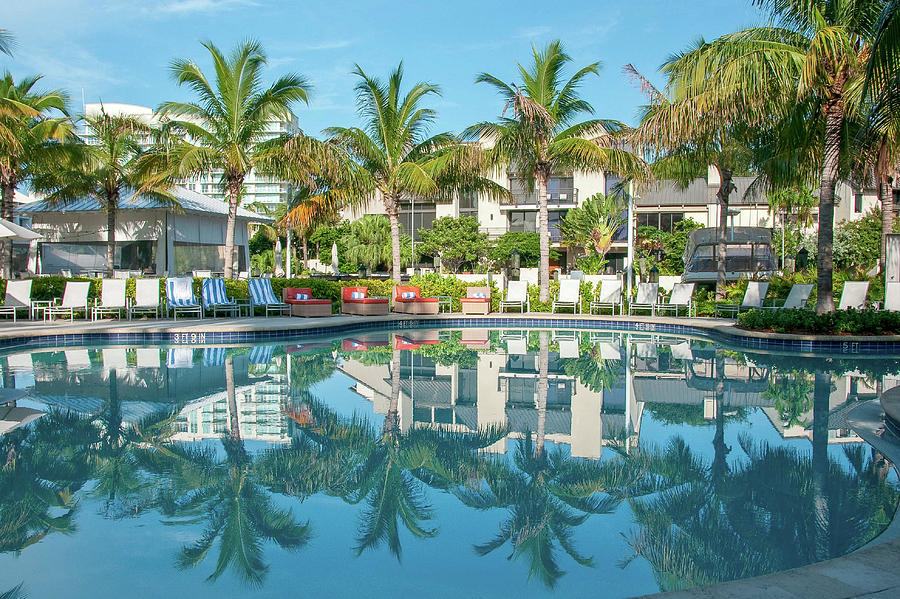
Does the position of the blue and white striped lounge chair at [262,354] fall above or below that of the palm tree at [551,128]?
below

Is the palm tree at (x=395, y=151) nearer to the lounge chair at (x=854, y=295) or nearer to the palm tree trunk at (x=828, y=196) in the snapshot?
the palm tree trunk at (x=828, y=196)

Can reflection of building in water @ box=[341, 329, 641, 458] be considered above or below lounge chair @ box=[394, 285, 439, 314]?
below

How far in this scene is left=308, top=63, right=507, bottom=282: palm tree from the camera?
59.7 ft

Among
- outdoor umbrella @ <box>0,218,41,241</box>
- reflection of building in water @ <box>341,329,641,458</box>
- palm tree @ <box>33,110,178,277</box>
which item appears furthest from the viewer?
palm tree @ <box>33,110,178,277</box>

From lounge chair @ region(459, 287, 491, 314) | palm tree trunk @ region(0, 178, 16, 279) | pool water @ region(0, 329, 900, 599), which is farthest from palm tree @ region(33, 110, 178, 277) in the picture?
pool water @ region(0, 329, 900, 599)

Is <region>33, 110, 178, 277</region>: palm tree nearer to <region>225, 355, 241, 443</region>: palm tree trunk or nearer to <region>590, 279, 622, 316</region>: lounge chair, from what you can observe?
<region>225, 355, 241, 443</region>: palm tree trunk

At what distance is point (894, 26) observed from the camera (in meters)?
5.82

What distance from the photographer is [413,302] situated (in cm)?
1805

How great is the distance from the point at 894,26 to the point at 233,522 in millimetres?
6709

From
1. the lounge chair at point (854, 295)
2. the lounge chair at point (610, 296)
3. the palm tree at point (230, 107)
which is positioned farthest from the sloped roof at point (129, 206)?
the lounge chair at point (854, 295)

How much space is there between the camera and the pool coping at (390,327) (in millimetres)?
11672

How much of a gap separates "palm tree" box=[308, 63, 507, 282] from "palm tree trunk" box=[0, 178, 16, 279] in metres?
7.42

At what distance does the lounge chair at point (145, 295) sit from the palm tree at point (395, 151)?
16.2ft

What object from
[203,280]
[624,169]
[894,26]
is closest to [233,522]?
[894,26]
